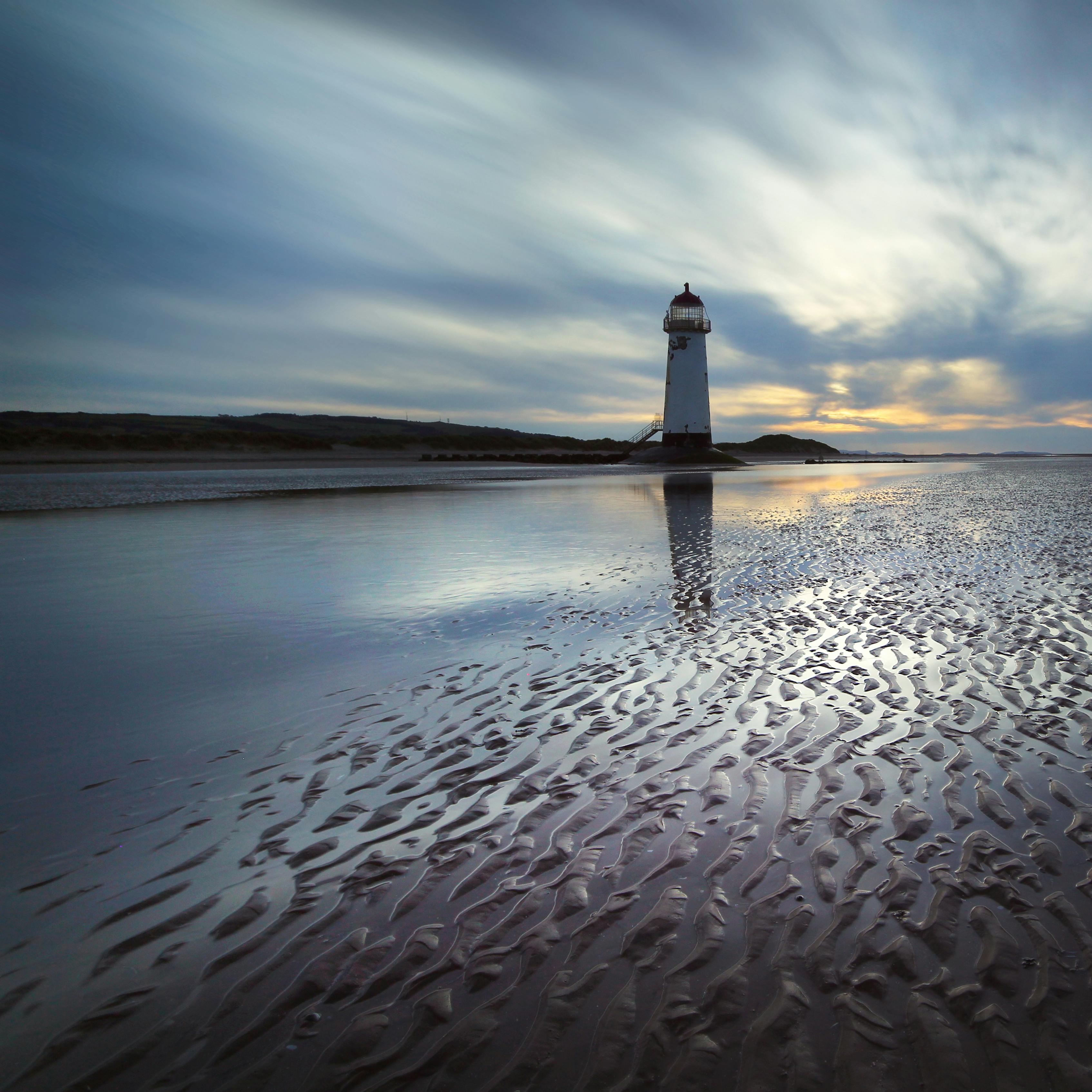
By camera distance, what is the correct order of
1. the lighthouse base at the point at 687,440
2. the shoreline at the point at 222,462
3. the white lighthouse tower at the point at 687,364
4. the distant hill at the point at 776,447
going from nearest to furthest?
1. the shoreline at the point at 222,462
2. the white lighthouse tower at the point at 687,364
3. the lighthouse base at the point at 687,440
4. the distant hill at the point at 776,447

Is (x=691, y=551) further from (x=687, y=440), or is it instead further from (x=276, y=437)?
(x=276, y=437)

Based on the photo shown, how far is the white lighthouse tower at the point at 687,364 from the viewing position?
60.8 m

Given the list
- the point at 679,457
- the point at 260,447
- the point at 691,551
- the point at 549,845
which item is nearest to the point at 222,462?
the point at 260,447

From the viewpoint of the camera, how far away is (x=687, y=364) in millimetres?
60969

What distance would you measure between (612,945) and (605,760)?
198 cm

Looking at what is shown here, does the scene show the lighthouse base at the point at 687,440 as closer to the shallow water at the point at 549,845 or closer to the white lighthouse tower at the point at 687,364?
the white lighthouse tower at the point at 687,364

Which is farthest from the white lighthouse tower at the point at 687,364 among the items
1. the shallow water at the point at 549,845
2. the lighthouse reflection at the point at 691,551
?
the shallow water at the point at 549,845

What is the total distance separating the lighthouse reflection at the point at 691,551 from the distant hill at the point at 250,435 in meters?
63.8

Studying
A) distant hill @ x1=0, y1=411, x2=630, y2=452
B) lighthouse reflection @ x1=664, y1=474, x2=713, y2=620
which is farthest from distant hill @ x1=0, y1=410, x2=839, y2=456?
lighthouse reflection @ x1=664, y1=474, x2=713, y2=620

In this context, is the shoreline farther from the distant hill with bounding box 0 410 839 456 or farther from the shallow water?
the shallow water

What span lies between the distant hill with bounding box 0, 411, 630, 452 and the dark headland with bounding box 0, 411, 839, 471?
7.4 inches

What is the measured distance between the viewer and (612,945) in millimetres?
3262

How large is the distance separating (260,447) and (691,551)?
78094mm

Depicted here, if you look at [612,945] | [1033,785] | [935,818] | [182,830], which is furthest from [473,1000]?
[1033,785]
